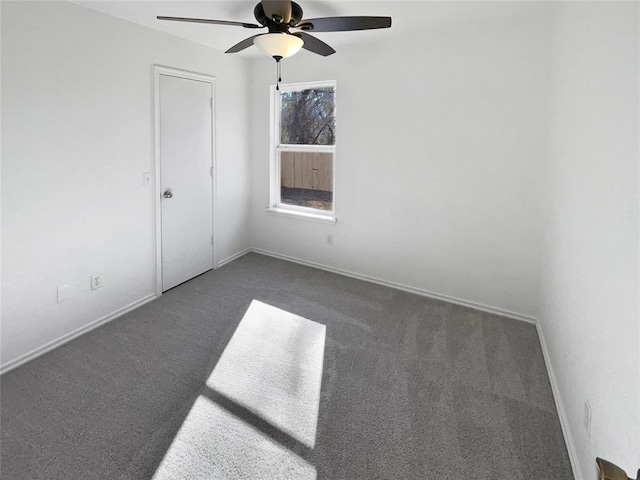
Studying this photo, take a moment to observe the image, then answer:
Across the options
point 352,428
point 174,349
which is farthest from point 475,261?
point 174,349

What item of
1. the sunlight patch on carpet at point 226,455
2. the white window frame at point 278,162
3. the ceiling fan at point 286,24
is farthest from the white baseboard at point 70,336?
the ceiling fan at point 286,24

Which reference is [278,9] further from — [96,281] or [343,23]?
[96,281]

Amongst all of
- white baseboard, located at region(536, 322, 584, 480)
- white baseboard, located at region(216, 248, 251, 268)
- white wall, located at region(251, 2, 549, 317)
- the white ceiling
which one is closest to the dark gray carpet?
white baseboard, located at region(536, 322, 584, 480)

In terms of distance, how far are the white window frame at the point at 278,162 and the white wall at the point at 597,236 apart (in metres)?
2.24

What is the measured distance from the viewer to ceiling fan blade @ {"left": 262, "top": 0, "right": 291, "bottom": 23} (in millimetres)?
2120

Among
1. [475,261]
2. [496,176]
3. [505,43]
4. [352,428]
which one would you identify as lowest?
[352,428]

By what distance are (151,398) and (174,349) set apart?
531mm

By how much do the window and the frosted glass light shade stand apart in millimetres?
1665

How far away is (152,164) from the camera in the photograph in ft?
10.9

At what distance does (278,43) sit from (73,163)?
1.72 meters

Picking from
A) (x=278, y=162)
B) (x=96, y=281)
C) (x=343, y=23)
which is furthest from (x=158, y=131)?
(x=343, y=23)

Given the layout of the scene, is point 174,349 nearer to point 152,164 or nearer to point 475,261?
point 152,164

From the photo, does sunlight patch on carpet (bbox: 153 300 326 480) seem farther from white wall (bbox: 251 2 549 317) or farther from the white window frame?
the white window frame

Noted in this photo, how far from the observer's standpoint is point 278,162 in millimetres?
4555
